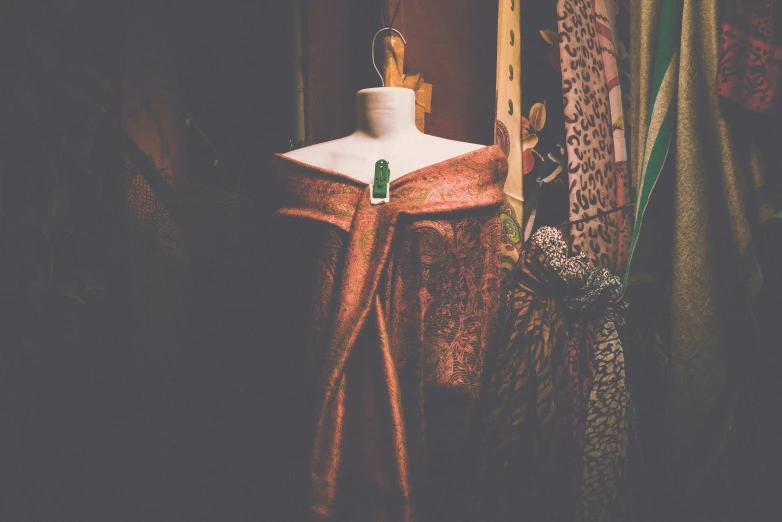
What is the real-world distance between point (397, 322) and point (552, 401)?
28 cm

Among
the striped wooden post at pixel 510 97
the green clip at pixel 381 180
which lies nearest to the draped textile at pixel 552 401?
the striped wooden post at pixel 510 97

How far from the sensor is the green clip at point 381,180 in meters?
0.89

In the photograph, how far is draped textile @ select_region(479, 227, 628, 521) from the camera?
0.89m

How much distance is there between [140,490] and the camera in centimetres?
102

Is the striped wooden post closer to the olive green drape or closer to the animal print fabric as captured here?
the animal print fabric

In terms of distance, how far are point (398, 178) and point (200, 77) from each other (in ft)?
1.46

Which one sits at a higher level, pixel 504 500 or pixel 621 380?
pixel 621 380

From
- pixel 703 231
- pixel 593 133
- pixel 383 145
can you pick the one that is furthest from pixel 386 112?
pixel 703 231

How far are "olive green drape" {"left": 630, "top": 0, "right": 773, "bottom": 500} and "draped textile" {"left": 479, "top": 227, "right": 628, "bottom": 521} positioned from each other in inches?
4.1

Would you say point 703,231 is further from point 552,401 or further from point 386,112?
point 386,112

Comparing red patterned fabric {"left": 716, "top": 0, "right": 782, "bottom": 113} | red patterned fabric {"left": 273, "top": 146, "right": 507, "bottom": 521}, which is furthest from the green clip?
red patterned fabric {"left": 716, "top": 0, "right": 782, "bottom": 113}

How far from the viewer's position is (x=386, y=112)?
3.11ft

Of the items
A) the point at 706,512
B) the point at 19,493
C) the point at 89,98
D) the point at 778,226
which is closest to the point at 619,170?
the point at 778,226

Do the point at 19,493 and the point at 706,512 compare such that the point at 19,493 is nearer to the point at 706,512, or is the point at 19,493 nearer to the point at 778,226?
the point at 706,512
